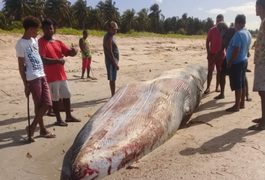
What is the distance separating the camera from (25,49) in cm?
440

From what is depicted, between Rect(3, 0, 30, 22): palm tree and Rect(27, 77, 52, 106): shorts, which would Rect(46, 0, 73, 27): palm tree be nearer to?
Rect(3, 0, 30, 22): palm tree

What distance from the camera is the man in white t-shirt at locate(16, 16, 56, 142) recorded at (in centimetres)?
439

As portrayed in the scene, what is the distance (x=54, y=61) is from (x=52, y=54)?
0.15 metres

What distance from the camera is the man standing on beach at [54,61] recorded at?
5.05 m

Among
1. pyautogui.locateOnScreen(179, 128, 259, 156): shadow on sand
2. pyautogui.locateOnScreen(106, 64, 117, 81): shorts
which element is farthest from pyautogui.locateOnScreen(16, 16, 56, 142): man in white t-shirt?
pyautogui.locateOnScreen(106, 64, 117, 81): shorts

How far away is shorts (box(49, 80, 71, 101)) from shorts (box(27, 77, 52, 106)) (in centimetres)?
58

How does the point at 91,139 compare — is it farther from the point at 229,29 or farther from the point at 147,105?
the point at 229,29

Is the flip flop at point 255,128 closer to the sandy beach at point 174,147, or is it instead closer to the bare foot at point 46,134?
the sandy beach at point 174,147

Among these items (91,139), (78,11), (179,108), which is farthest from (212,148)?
(78,11)

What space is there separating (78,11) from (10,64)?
138 feet

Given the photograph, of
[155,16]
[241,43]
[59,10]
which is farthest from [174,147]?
[155,16]

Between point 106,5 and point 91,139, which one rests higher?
point 106,5

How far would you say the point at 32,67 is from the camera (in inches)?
177

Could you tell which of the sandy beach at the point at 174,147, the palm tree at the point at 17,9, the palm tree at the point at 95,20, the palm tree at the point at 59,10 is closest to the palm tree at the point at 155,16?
the palm tree at the point at 95,20
